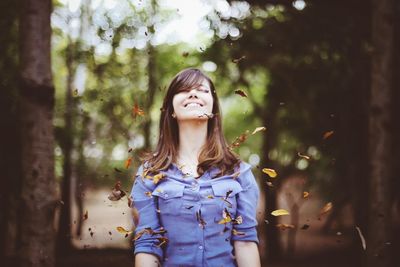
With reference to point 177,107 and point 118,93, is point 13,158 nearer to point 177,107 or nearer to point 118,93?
point 177,107

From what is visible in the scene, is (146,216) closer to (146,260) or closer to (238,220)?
(146,260)

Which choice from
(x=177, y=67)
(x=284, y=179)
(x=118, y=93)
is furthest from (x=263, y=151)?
(x=118, y=93)

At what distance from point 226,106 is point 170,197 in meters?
16.7

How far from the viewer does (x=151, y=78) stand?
1266 centimetres

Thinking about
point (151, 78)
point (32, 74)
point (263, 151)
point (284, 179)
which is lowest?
point (284, 179)

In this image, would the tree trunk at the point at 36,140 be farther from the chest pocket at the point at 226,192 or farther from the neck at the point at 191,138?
the chest pocket at the point at 226,192

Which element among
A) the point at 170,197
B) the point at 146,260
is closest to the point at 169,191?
the point at 170,197

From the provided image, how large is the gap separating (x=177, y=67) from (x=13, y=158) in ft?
26.7

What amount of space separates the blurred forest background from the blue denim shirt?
40 cm

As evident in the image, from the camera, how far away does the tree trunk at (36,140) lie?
11.9 feet

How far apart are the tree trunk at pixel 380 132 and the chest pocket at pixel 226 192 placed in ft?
8.95

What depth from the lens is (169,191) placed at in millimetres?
2605

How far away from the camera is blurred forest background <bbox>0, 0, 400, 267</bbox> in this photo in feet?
12.1

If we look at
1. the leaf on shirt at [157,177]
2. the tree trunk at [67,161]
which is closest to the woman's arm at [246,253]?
the leaf on shirt at [157,177]
